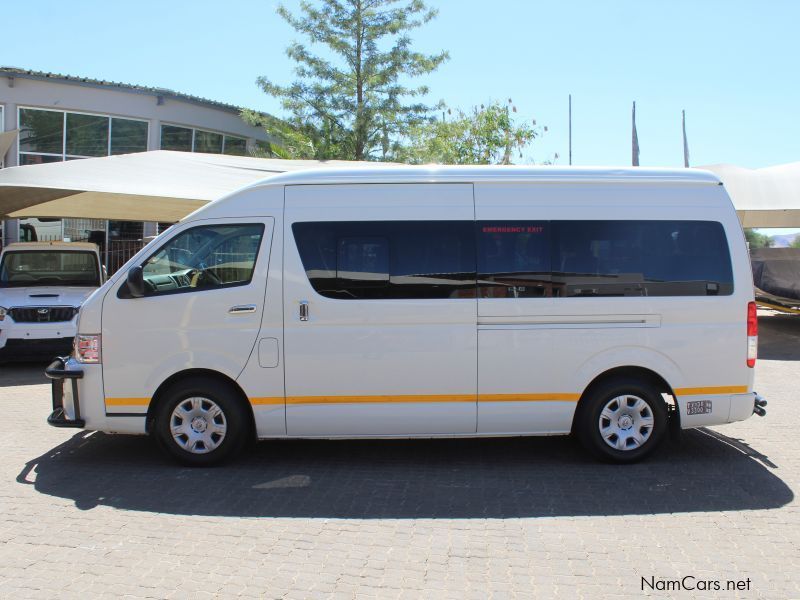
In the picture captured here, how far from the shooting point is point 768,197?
57.7ft

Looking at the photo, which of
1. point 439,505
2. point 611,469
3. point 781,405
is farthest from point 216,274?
point 781,405

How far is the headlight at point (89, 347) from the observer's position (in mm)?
5859

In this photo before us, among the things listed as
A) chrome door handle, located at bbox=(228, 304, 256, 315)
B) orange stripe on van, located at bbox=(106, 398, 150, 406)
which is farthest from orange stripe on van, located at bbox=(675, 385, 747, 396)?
orange stripe on van, located at bbox=(106, 398, 150, 406)

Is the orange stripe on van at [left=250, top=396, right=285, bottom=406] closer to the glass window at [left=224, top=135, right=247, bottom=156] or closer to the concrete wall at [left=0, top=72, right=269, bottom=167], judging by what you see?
the concrete wall at [left=0, top=72, right=269, bottom=167]

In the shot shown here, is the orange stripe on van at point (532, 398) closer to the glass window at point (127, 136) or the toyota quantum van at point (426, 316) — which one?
the toyota quantum van at point (426, 316)

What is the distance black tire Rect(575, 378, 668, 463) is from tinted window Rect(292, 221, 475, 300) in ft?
4.48

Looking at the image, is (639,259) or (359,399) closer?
(359,399)

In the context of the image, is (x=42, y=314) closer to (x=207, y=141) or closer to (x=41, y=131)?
(x=41, y=131)

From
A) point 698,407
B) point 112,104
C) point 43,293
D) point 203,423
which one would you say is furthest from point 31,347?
point 112,104

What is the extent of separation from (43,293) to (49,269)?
122 cm

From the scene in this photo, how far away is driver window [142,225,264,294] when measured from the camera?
589cm

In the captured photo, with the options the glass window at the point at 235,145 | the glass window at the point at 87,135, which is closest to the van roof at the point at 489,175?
the glass window at the point at 87,135

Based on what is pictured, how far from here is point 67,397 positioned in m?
5.98

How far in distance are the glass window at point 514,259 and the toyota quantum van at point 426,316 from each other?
0.04 feet
